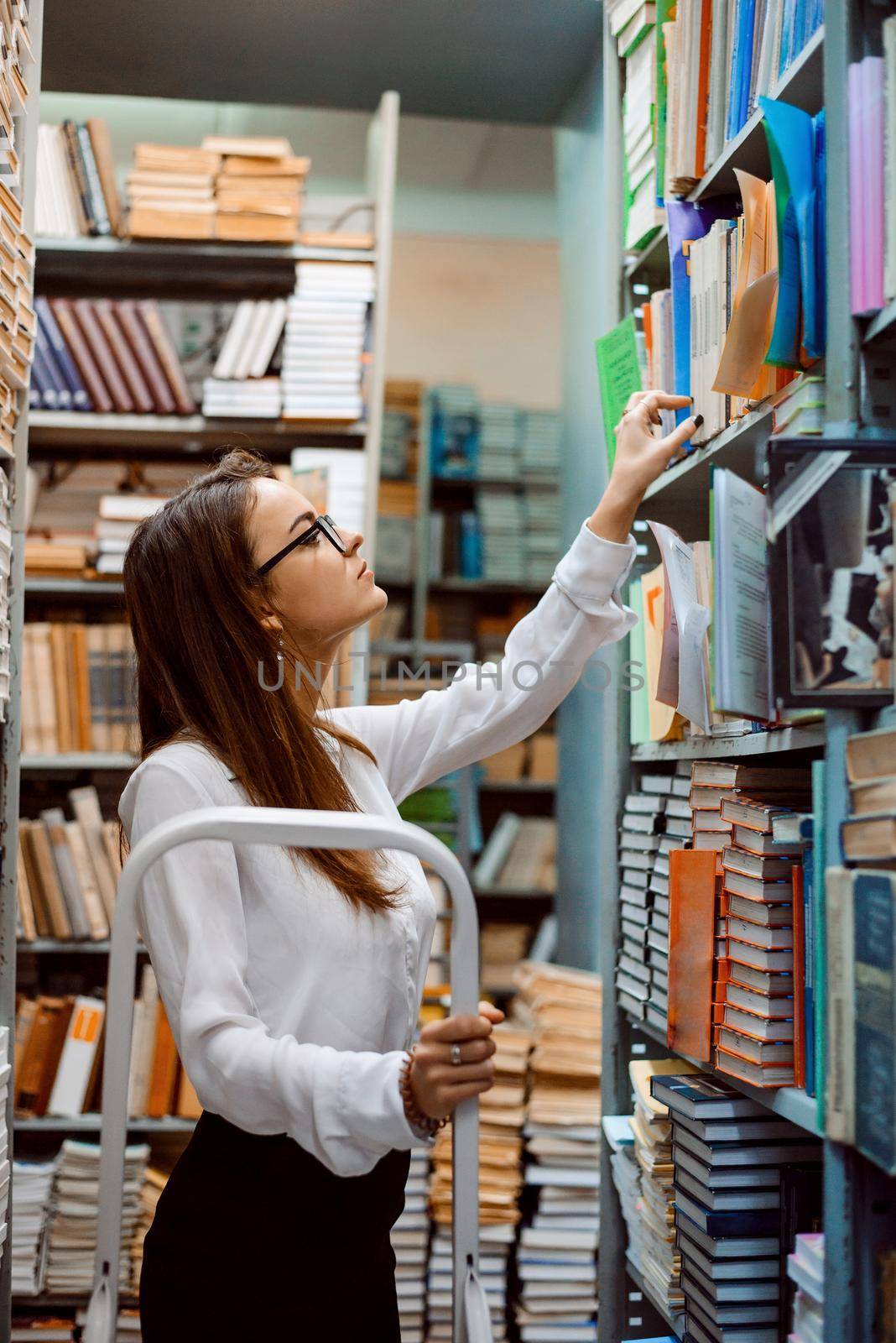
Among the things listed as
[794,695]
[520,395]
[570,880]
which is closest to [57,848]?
[570,880]

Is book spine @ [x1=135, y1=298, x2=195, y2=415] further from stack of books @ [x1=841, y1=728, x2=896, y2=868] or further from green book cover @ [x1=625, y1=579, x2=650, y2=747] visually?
stack of books @ [x1=841, y1=728, x2=896, y2=868]

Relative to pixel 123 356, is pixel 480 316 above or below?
above

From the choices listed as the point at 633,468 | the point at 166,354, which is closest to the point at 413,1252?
the point at 633,468

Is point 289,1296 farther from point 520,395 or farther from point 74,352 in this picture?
point 520,395

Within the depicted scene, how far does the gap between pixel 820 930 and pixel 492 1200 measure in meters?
1.95

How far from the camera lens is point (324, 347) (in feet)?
9.30

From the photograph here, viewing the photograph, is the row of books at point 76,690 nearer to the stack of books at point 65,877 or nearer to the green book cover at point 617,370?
the stack of books at point 65,877

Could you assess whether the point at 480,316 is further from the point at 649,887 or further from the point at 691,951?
the point at 691,951

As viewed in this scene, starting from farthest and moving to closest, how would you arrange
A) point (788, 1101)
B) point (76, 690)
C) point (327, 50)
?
Result: point (76, 690), point (327, 50), point (788, 1101)

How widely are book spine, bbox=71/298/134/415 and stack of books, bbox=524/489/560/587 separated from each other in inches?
78.3

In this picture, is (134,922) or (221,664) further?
(221,664)

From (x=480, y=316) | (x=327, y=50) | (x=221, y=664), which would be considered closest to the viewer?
(x=221, y=664)

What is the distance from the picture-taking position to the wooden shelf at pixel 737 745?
1.17 metres

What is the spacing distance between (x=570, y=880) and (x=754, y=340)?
246 cm
